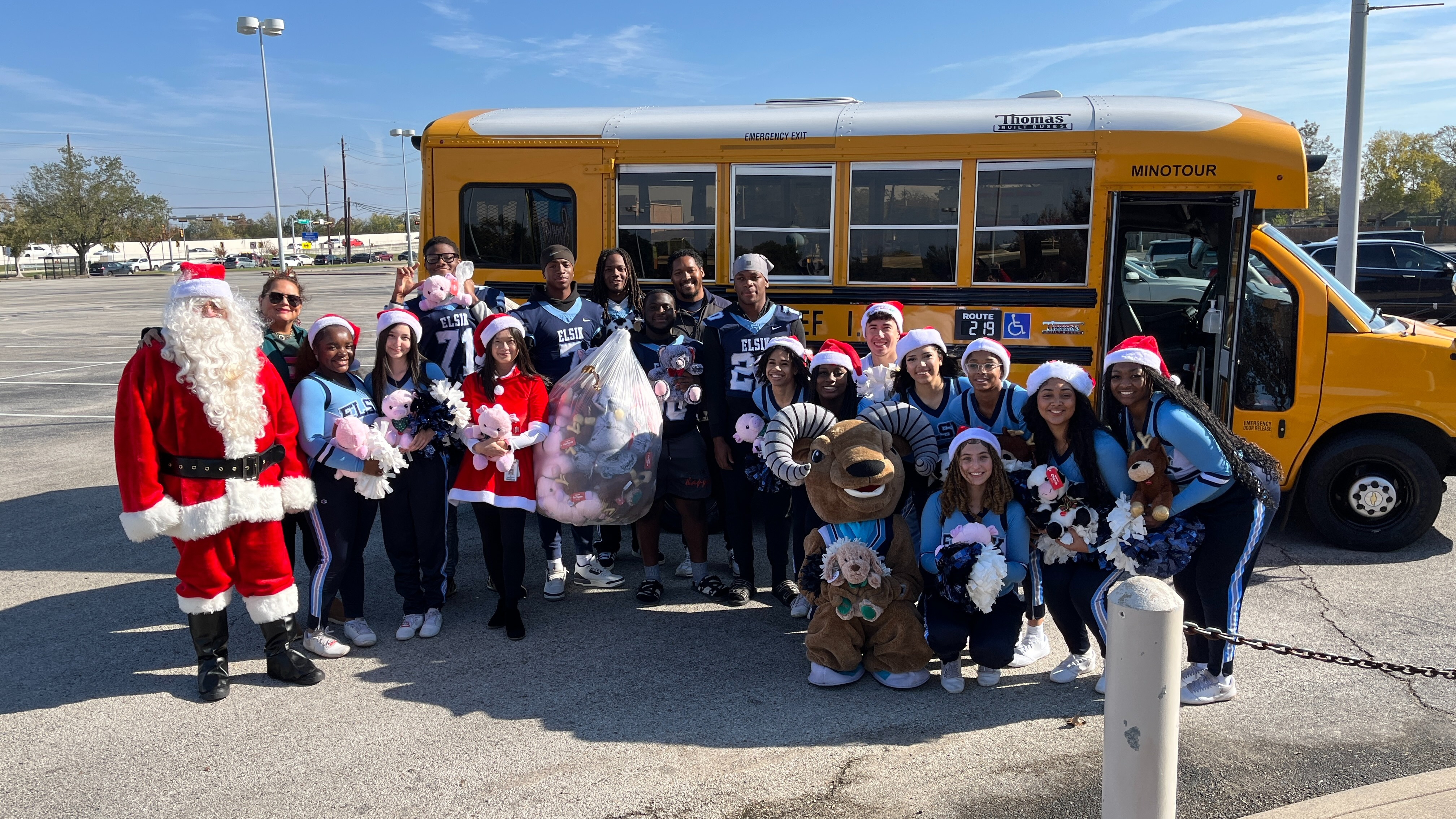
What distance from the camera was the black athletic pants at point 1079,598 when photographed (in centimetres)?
395

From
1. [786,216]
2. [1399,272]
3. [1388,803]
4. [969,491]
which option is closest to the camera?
[1388,803]

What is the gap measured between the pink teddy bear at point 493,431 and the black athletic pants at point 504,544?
0.73ft

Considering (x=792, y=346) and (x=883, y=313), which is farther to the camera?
(x=883, y=313)

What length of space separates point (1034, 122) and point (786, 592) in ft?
11.1

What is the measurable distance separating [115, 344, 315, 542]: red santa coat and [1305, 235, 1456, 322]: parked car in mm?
18082

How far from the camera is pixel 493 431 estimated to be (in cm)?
458

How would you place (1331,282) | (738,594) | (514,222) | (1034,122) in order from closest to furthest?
(738,594) → (1331,282) → (1034,122) → (514,222)

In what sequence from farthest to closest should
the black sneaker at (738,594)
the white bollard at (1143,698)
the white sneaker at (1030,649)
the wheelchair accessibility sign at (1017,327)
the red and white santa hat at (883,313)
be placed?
the wheelchair accessibility sign at (1017,327) → the black sneaker at (738,594) → the red and white santa hat at (883,313) → the white sneaker at (1030,649) → the white bollard at (1143,698)

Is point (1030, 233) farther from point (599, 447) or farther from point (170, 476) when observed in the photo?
point (170, 476)

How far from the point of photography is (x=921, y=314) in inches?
244

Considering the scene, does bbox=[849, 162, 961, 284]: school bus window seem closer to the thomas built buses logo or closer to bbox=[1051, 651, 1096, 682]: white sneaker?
the thomas built buses logo

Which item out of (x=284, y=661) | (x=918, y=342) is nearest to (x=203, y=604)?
(x=284, y=661)

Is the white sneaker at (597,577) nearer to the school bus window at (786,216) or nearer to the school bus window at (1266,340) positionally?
the school bus window at (786,216)

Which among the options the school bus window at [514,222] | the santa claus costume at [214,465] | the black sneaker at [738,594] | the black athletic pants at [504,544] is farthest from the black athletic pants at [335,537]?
the school bus window at [514,222]
